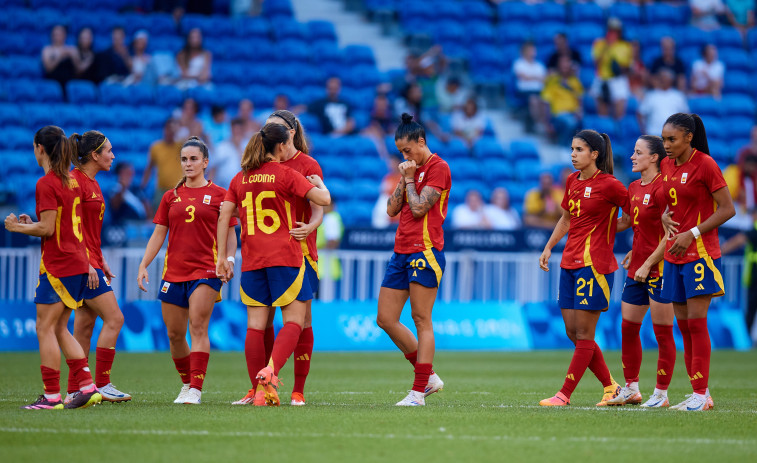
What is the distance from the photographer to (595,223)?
861 cm

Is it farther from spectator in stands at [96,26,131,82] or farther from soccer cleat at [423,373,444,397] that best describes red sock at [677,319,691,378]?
spectator in stands at [96,26,131,82]

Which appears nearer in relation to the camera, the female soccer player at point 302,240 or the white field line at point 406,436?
the white field line at point 406,436

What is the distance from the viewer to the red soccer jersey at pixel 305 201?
27.3 feet

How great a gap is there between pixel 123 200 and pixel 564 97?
10489 millimetres

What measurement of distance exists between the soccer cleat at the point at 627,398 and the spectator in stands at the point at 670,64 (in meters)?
15.9

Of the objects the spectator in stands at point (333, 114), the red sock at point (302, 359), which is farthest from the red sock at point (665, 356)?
the spectator in stands at point (333, 114)

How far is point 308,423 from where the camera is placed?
271 inches

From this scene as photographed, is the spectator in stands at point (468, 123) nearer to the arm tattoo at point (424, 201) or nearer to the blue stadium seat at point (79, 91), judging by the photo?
the blue stadium seat at point (79, 91)

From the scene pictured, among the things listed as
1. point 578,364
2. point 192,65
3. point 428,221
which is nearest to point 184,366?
point 428,221

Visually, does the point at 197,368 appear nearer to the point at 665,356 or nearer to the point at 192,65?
the point at 665,356

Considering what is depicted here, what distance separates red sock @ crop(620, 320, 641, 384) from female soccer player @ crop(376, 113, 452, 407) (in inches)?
65.5

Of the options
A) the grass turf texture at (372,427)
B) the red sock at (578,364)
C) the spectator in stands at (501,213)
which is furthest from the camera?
the spectator in stands at (501,213)

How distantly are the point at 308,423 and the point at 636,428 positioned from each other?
7.20 feet

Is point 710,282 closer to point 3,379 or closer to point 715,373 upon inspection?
point 715,373
